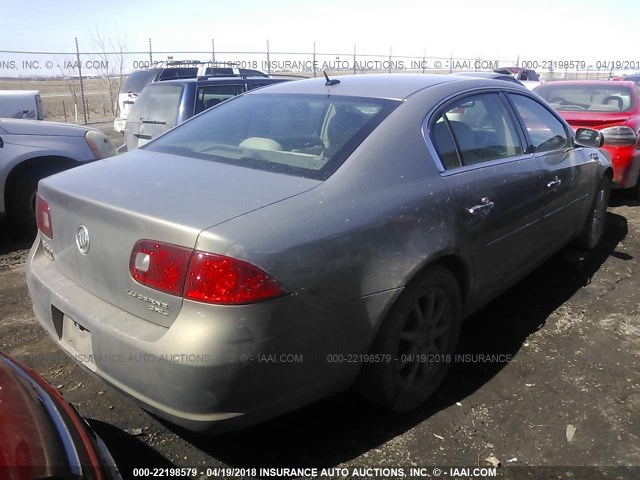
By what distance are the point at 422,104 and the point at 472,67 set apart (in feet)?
98.9

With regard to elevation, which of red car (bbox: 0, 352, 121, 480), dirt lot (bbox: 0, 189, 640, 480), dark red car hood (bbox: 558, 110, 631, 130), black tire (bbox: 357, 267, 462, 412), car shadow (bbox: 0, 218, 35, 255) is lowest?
dirt lot (bbox: 0, 189, 640, 480)

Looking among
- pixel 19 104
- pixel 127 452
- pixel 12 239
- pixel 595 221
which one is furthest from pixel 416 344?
pixel 19 104

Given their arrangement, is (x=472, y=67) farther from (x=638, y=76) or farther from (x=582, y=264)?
(x=582, y=264)

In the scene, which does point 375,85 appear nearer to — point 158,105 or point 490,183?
point 490,183

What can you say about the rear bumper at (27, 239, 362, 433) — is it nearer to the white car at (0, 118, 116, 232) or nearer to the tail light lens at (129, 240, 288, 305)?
the tail light lens at (129, 240, 288, 305)

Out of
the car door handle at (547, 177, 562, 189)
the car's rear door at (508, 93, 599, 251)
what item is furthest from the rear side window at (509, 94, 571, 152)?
the car door handle at (547, 177, 562, 189)

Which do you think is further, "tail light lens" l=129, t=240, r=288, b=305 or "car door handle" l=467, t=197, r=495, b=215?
"car door handle" l=467, t=197, r=495, b=215

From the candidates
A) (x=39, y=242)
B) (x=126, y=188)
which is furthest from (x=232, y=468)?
(x=39, y=242)

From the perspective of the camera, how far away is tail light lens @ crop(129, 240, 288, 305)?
1959 mm

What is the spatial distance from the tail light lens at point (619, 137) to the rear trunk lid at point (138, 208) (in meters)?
5.37

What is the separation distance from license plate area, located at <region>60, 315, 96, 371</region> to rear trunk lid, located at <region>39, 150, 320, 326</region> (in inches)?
6.8

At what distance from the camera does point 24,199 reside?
553 cm

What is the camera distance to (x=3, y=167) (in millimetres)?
5332

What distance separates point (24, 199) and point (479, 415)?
4.80 metres
